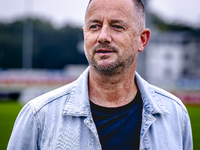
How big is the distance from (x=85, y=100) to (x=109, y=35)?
57 centimetres

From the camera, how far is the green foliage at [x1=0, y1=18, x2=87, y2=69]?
1937 inches

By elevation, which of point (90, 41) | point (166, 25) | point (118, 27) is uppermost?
point (166, 25)

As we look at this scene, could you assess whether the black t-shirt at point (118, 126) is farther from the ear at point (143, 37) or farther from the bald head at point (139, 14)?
the bald head at point (139, 14)

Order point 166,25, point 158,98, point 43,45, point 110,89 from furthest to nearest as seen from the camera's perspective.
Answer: point 166,25 < point 43,45 < point 158,98 < point 110,89

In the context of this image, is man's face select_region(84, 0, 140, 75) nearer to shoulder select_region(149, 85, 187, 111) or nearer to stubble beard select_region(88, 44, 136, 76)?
stubble beard select_region(88, 44, 136, 76)

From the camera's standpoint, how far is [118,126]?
2.20 metres

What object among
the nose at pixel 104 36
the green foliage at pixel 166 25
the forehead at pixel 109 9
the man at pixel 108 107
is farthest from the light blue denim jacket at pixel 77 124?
the green foliage at pixel 166 25

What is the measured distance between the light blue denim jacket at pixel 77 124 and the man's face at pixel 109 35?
277 mm

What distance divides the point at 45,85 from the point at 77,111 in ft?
65.4

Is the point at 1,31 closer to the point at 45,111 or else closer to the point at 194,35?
the point at 194,35

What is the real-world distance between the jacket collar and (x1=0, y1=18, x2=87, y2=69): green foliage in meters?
48.4

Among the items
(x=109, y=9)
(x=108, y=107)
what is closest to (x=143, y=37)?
(x=109, y=9)

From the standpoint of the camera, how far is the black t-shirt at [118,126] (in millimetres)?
2142

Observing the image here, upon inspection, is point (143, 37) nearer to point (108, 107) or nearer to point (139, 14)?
point (139, 14)
